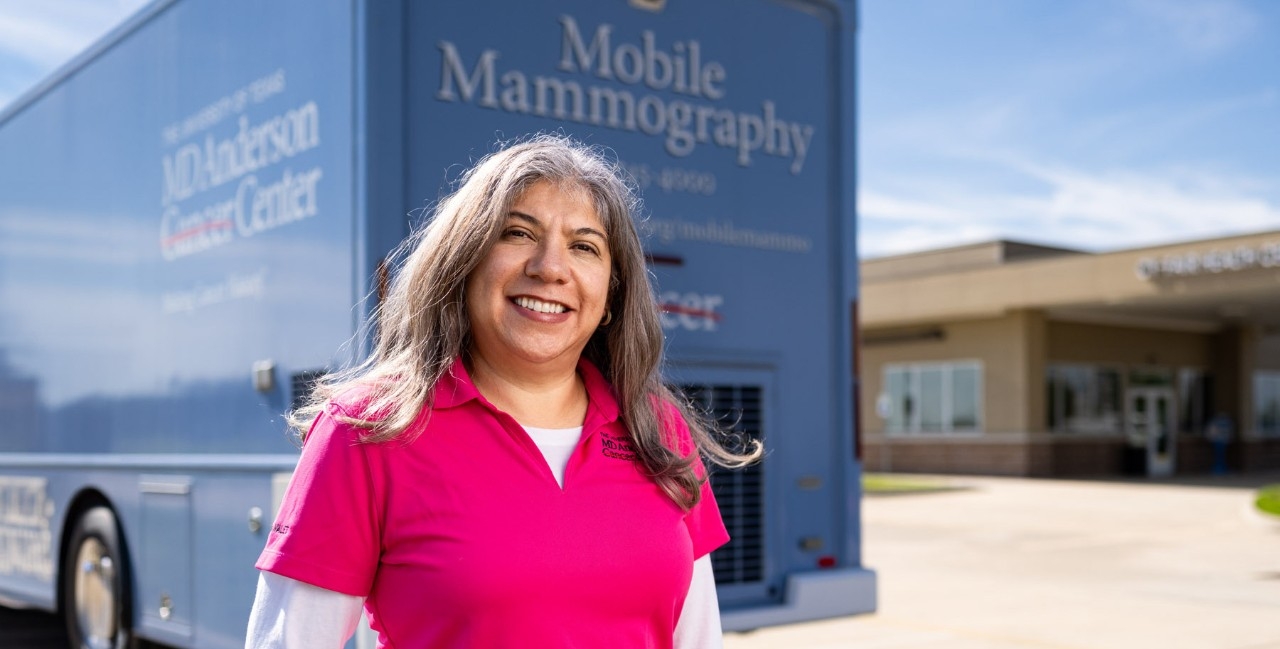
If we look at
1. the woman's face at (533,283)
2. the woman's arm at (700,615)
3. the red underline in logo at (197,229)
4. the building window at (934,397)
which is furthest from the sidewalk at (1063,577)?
the building window at (934,397)

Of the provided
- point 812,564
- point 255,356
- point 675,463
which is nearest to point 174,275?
point 255,356

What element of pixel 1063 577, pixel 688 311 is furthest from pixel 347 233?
pixel 1063 577

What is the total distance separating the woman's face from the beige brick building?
24.1 meters

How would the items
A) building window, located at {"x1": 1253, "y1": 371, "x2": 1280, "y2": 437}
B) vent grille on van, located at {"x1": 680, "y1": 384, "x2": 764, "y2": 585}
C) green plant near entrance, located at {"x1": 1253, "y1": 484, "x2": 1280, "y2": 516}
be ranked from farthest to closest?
building window, located at {"x1": 1253, "y1": 371, "x2": 1280, "y2": 437} < green plant near entrance, located at {"x1": 1253, "y1": 484, "x2": 1280, "y2": 516} < vent grille on van, located at {"x1": 680, "y1": 384, "x2": 764, "y2": 585}

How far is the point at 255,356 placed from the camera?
5008mm

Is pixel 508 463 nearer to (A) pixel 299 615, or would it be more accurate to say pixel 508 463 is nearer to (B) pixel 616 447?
(B) pixel 616 447

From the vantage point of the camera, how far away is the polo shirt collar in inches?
75.5

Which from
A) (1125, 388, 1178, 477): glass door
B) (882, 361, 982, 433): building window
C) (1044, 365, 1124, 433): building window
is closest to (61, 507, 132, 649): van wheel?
(882, 361, 982, 433): building window

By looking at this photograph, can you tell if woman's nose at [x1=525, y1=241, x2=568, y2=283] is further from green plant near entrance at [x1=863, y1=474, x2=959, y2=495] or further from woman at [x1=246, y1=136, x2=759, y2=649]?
green plant near entrance at [x1=863, y1=474, x2=959, y2=495]

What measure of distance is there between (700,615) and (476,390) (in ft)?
1.92

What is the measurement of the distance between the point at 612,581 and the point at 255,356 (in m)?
3.46

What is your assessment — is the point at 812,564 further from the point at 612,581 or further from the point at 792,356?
the point at 612,581

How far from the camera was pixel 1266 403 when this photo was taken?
32.2m

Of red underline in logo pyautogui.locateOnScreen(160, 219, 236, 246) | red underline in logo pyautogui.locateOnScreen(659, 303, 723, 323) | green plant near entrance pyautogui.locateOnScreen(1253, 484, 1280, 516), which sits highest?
red underline in logo pyautogui.locateOnScreen(160, 219, 236, 246)
